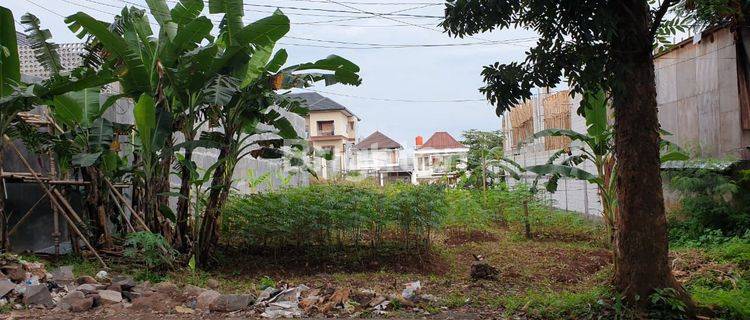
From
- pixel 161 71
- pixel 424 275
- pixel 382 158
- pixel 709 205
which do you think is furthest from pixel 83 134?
pixel 382 158

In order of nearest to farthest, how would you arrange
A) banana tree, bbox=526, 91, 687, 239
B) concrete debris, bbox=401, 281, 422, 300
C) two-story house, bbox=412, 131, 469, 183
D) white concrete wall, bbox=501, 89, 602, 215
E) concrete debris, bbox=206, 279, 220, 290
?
concrete debris, bbox=401, 281, 422, 300
concrete debris, bbox=206, 279, 220, 290
banana tree, bbox=526, 91, 687, 239
white concrete wall, bbox=501, 89, 602, 215
two-story house, bbox=412, 131, 469, 183

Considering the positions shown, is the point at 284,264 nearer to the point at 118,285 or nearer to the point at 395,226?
the point at 395,226

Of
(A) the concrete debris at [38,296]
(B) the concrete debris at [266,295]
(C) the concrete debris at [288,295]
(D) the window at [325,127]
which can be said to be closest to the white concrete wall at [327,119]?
(D) the window at [325,127]

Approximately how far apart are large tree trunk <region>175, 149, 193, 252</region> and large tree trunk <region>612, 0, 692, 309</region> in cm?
586

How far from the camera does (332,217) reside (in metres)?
8.98

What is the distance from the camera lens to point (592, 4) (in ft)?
15.6

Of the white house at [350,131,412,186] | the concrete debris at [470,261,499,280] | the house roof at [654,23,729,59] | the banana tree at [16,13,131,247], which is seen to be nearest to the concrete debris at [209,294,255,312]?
the banana tree at [16,13,131,247]

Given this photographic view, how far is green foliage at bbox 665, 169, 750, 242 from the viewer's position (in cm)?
980

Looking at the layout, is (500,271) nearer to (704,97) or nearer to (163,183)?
(163,183)

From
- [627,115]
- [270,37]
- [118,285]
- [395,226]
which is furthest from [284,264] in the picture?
[627,115]

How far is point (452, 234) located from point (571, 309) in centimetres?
614

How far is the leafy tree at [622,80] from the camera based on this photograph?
197 inches

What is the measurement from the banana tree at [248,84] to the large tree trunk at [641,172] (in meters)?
4.23

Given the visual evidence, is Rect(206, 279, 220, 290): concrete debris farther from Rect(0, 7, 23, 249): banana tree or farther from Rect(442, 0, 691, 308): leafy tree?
Rect(442, 0, 691, 308): leafy tree
